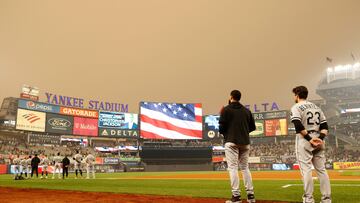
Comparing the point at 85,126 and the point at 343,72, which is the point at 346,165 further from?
the point at 343,72

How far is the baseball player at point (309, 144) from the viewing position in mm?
6250

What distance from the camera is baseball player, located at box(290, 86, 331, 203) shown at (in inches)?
246

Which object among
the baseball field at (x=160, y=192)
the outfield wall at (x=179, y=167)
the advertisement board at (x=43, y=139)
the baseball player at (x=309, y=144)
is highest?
the advertisement board at (x=43, y=139)

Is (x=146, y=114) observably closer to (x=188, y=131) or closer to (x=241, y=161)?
(x=188, y=131)

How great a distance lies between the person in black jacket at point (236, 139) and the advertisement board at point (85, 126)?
53.7 metres

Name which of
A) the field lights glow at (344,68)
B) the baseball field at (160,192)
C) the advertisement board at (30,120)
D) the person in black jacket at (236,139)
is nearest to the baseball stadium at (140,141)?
the advertisement board at (30,120)

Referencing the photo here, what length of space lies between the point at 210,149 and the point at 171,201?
2052 inches

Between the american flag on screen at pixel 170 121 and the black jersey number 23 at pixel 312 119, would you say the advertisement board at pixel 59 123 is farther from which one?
the black jersey number 23 at pixel 312 119

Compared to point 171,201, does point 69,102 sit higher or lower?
higher

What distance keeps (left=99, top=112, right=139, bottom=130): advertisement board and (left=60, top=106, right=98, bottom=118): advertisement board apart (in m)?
1.45

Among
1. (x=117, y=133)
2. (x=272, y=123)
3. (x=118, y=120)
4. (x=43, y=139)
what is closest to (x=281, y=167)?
(x=272, y=123)

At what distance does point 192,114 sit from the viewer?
6303 centimetres

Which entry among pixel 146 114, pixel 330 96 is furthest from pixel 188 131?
pixel 330 96

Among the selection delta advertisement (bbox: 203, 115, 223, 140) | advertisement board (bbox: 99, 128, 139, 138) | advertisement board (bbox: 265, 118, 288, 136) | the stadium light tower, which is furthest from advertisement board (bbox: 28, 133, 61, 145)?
the stadium light tower
